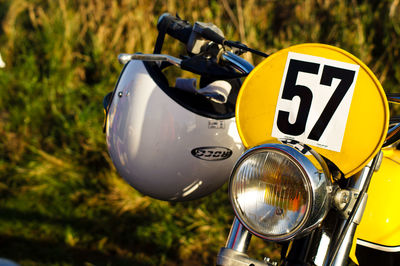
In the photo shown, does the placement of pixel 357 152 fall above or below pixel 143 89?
above

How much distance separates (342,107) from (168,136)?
0.86 m

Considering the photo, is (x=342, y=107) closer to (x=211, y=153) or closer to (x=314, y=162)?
(x=314, y=162)

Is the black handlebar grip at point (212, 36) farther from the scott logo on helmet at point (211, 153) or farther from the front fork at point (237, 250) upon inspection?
the front fork at point (237, 250)

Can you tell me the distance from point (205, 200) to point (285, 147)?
2.49 m

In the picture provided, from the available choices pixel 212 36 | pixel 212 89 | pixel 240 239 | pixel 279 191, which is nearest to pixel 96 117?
pixel 212 89

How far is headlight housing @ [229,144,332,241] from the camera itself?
3.49ft

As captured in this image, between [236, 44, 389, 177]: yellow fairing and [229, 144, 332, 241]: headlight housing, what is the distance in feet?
0.24

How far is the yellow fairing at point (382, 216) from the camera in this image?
1.30 meters

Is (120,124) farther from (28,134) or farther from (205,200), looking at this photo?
(28,134)

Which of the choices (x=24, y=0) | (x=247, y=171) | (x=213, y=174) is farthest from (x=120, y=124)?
(x=24, y=0)

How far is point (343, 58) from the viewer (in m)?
1.16

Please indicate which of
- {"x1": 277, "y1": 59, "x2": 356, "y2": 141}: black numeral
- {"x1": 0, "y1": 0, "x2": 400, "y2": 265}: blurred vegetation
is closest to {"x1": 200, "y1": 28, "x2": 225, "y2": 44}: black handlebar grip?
{"x1": 277, "y1": 59, "x2": 356, "y2": 141}: black numeral

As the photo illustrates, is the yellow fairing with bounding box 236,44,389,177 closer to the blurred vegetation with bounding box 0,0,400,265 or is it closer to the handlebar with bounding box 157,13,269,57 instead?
the handlebar with bounding box 157,13,269,57

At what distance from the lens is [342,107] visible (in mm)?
1145
